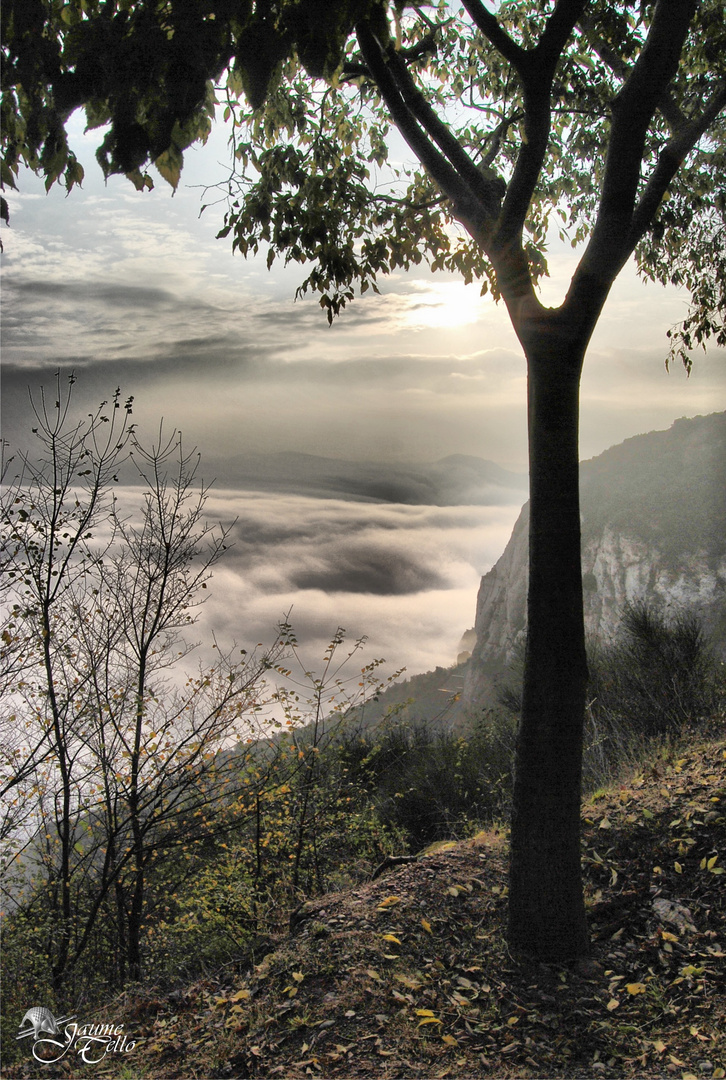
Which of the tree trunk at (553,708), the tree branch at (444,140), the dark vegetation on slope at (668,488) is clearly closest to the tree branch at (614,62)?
the tree branch at (444,140)

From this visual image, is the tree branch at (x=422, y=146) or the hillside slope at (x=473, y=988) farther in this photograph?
the tree branch at (x=422, y=146)

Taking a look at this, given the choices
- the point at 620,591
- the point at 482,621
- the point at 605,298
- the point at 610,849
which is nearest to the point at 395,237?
the point at 605,298

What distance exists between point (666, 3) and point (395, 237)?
8.21ft

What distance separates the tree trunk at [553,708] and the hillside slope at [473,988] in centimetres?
26

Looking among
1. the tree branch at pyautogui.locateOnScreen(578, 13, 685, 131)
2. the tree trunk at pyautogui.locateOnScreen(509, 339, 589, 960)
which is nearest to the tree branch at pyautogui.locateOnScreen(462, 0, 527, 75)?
the tree trunk at pyautogui.locateOnScreen(509, 339, 589, 960)

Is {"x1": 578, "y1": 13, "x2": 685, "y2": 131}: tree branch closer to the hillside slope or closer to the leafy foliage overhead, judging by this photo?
the leafy foliage overhead

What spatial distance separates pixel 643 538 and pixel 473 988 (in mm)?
61296

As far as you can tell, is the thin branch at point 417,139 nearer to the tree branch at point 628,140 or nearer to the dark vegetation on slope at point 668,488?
the tree branch at point 628,140

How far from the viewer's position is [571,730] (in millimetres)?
4180

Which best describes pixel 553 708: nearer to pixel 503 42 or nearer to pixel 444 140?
pixel 444 140

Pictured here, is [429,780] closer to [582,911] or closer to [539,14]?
[582,911]

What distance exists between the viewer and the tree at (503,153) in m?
2.41

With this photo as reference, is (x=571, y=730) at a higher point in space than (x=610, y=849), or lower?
higher

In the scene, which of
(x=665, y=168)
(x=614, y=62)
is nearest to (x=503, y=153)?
(x=614, y=62)
